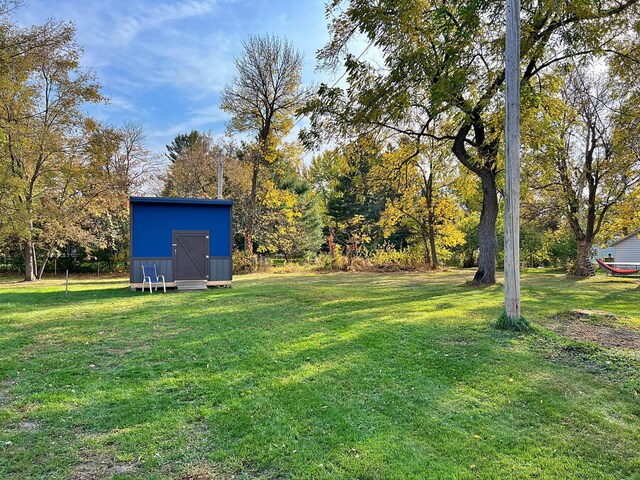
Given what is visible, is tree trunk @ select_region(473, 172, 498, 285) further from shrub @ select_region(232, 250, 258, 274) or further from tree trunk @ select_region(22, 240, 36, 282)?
tree trunk @ select_region(22, 240, 36, 282)

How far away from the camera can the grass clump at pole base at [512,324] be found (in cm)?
577

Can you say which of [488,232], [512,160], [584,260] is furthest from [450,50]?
[584,260]

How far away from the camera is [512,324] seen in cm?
584

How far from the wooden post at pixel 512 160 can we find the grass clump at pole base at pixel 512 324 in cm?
14

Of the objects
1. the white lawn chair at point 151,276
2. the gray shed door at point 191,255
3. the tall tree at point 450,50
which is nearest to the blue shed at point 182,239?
the gray shed door at point 191,255

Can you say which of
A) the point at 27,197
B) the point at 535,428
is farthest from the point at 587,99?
the point at 27,197

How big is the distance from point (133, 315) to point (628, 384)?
8035 mm

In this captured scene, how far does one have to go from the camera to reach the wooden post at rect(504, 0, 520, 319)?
6.03 meters

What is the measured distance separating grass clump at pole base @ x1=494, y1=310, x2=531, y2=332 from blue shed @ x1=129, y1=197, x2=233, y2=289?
373 inches

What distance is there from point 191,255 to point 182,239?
0.62 metres

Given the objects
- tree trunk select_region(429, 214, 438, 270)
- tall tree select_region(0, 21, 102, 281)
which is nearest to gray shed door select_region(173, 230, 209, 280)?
tall tree select_region(0, 21, 102, 281)

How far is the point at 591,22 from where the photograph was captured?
9.27 meters

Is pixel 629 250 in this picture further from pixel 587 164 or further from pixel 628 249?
pixel 587 164

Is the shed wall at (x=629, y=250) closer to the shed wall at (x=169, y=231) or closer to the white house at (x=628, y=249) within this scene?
the white house at (x=628, y=249)
